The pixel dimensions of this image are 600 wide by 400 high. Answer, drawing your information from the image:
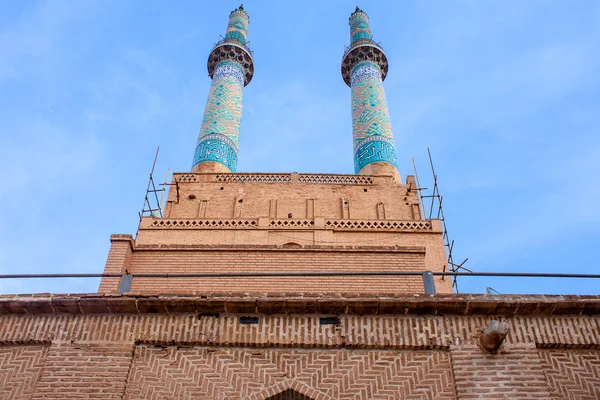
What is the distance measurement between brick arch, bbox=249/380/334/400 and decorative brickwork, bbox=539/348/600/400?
2.05 meters

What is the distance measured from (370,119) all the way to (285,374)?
14.2m

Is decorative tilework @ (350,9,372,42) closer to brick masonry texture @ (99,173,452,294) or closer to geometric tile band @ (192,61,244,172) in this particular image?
geometric tile band @ (192,61,244,172)

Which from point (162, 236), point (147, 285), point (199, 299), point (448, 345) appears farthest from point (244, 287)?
point (448, 345)

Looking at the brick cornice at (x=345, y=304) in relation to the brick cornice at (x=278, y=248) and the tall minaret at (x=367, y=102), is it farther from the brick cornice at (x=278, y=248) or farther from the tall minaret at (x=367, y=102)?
the tall minaret at (x=367, y=102)

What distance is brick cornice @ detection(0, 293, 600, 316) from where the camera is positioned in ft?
19.5

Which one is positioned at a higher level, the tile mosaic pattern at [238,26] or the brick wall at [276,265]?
the tile mosaic pattern at [238,26]

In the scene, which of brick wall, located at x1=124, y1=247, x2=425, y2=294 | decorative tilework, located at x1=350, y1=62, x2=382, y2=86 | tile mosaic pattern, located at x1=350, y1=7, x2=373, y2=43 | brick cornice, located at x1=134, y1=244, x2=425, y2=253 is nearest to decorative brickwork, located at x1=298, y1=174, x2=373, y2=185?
brick cornice, located at x1=134, y1=244, x2=425, y2=253

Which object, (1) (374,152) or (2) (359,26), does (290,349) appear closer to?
(1) (374,152)

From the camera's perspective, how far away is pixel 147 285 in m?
11.2

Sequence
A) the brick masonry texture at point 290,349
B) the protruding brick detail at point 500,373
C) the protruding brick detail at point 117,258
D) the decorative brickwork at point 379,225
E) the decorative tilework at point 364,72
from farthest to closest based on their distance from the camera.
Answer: the decorative tilework at point 364,72 → the decorative brickwork at point 379,225 → the protruding brick detail at point 117,258 → the brick masonry texture at point 290,349 → the protruding brick detail at point 500,373

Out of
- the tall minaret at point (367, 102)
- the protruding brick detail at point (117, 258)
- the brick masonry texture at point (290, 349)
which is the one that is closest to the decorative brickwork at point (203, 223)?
the protruding brick detail at point (117, 258)

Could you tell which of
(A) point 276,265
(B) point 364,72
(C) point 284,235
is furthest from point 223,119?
(A) point 276,265

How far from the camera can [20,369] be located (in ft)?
19.1

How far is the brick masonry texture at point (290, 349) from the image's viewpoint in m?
5.55
